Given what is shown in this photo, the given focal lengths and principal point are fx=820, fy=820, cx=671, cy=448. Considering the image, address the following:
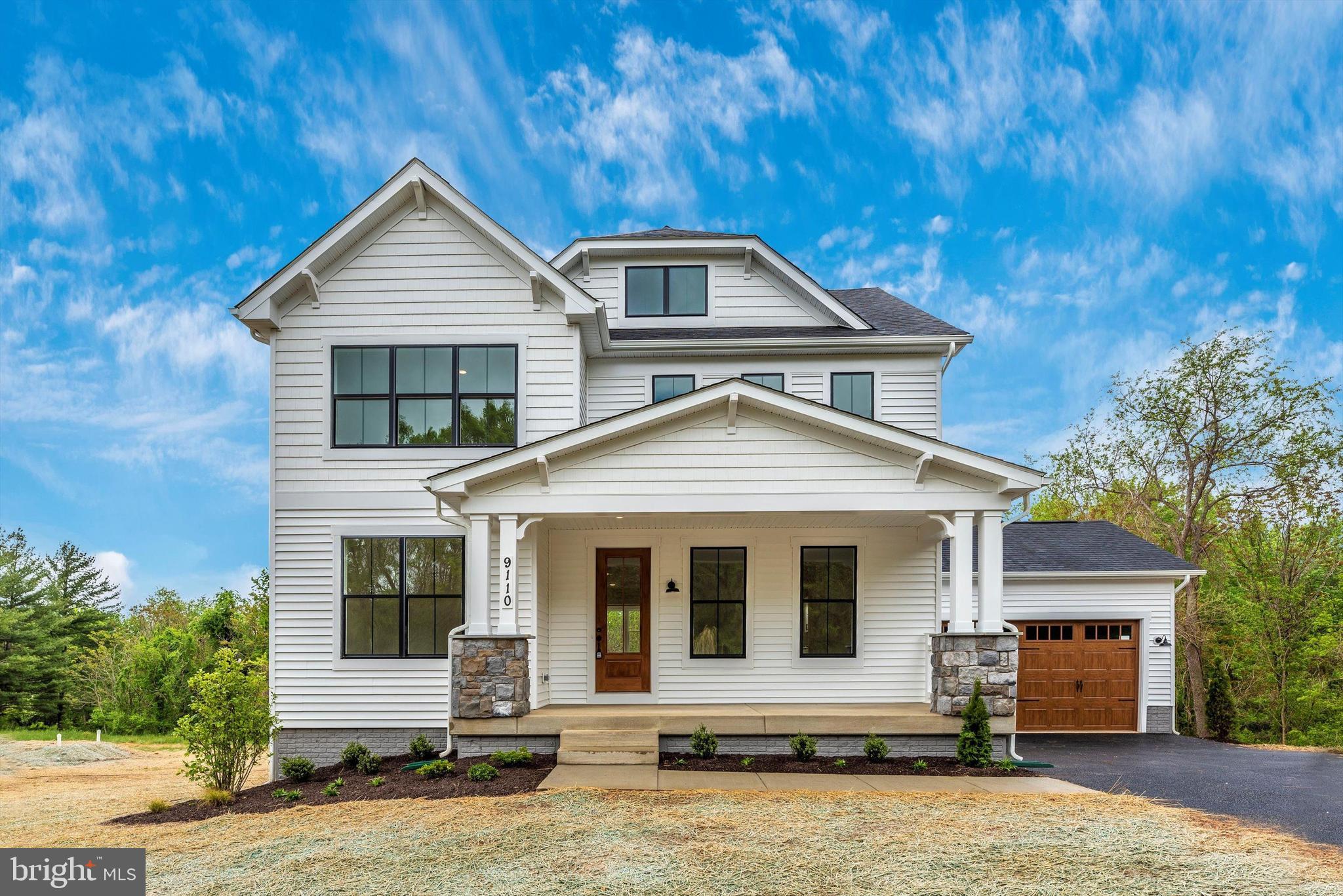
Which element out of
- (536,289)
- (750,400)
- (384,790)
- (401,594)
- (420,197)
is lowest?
(384,790)

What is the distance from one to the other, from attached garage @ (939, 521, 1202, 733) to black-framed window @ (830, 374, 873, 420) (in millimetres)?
3637

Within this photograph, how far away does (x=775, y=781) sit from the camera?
8.06m

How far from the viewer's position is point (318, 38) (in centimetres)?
3331

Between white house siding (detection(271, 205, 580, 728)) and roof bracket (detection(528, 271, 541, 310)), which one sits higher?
roof bracket (detection(528, 271, 541, 310))

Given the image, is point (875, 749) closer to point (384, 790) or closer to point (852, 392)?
point (384, 790)

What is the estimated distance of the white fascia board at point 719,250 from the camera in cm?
1313

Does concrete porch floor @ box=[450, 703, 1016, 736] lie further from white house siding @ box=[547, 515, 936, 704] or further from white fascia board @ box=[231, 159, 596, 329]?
white fascia board @ box=[231, 159, 596, 329]

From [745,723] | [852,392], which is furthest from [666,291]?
[745,723]

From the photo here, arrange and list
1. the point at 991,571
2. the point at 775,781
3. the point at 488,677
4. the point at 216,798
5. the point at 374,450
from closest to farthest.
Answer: the point at 775,781, the point at 216,798, the point at 488,677, the point at 991,571, the point at 374,450

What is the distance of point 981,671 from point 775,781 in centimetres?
288

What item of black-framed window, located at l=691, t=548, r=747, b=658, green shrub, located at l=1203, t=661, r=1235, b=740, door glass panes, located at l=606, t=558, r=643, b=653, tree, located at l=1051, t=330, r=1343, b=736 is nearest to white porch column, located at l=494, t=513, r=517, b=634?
door glass panes, located at l=606, t=558, r=643, b=653

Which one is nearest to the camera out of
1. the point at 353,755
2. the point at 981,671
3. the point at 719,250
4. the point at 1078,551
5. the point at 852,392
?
the point at 981,671

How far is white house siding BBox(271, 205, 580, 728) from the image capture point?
10656 millimetres

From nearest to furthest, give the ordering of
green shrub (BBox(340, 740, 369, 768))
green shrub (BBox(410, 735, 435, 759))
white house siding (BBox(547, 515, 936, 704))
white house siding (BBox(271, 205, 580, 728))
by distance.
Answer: green shrub (BBox(410, 735, 435, 759)), green shrub (BBox(340, 740, 369, 768)), white house siding (BBox(271, 205, 580, 728)), white house siding (BBox(547, 515, 936, 704))
